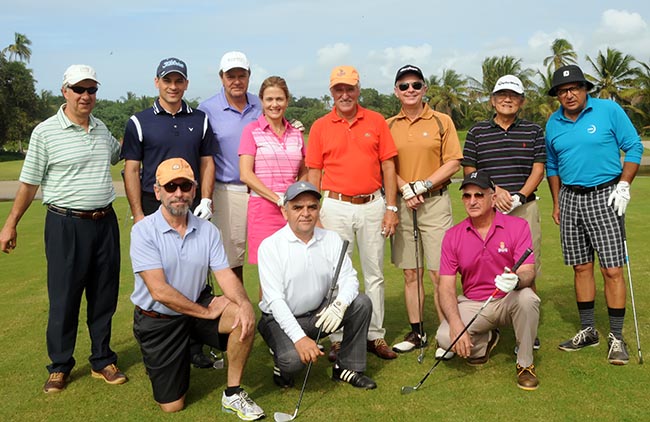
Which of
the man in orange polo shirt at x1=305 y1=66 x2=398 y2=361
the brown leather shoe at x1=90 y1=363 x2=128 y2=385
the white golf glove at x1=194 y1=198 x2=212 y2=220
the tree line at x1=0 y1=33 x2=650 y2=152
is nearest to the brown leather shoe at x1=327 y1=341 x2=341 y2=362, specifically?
the man in orange polo shirt at x1=305 y1=66 x2=398 y2=361

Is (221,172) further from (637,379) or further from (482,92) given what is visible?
(482,92)

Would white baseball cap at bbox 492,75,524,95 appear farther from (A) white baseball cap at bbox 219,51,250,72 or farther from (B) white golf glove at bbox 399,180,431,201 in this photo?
(A) white baseball cap at bbox 219,51,250,72

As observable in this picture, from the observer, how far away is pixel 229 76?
566 centimetres

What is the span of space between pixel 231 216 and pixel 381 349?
188cm

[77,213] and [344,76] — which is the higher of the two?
[344,76]

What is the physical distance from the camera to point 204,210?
520 centimetres

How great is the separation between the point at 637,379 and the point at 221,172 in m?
3.94

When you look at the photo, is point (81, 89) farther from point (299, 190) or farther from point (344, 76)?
point (344, 76)

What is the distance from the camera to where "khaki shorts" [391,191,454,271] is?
5.79 m

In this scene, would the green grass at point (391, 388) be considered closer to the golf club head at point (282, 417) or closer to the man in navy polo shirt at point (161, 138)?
the golf club head at point (282, 417)

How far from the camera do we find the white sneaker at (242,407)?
4.22 metres

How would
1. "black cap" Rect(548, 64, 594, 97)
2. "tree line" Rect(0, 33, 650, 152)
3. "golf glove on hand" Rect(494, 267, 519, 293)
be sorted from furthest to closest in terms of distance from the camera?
"tree line" Rect(0, 33, 650, 152), "black cap" Rect(548, 64, 594, 97), "golf glove on hand" Rect(494, 267, 519, 293)

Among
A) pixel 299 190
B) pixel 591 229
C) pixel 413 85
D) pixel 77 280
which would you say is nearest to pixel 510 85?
pixel 413 85

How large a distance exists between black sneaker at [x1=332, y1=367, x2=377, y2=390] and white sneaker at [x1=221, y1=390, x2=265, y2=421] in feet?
2.66
